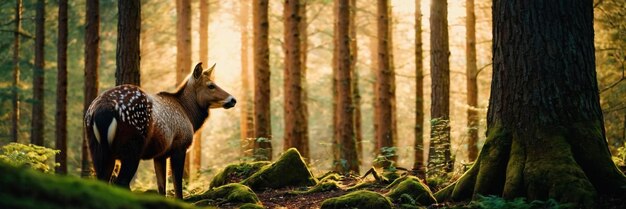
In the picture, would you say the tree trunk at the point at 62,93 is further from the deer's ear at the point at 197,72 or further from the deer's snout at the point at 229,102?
the deer's snout at the point at 229,102

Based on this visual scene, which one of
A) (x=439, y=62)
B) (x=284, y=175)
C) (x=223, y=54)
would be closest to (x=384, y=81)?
(x=439, y=62)

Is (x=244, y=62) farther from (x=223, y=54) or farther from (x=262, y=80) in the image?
(x=262, y=80)

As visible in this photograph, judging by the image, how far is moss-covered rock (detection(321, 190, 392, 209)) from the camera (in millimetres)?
7676

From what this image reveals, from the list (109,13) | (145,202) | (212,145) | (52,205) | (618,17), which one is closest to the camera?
(52,205)

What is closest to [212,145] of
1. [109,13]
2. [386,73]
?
[109,13]

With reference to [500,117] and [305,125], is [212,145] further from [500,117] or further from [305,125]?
[500,117]

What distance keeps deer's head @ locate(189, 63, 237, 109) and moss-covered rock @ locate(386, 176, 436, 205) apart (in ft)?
12.0

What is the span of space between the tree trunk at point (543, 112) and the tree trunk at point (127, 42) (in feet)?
22.2

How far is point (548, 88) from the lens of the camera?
7.31m

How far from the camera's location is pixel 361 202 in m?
7.80

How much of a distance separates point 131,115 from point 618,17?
14.0m

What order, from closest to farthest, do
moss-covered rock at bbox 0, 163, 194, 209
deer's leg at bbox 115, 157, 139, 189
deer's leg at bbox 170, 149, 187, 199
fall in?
moss-covered rock at bbox 0, 163, 194, 209, deer's leg at bbox 115, 157, 139, 189, deer's leg at bbox 170, 149, 187, 199

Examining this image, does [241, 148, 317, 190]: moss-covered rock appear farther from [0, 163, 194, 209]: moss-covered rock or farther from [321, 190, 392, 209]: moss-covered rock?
[0, 163, 194, 209]: moss-covered rock

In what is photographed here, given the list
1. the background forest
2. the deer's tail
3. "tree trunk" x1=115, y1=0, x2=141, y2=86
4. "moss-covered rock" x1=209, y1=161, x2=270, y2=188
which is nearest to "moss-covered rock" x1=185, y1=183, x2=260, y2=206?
the deer's tail
